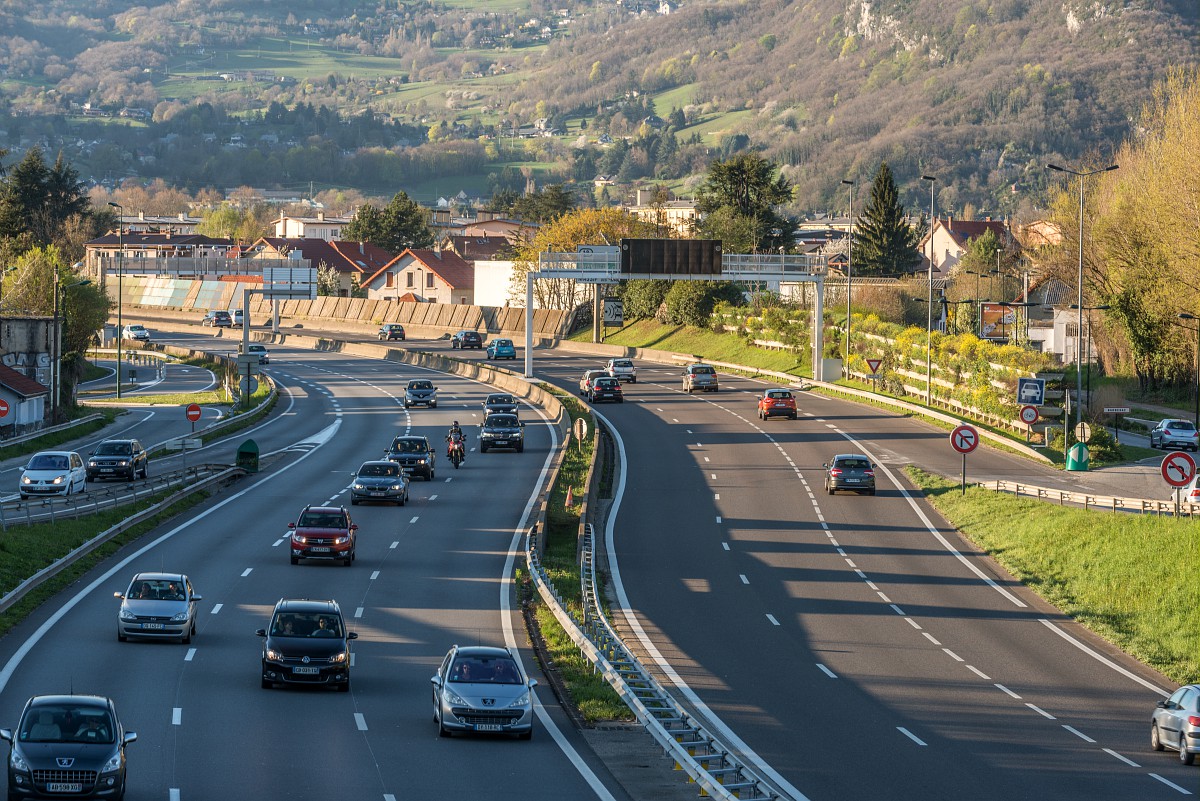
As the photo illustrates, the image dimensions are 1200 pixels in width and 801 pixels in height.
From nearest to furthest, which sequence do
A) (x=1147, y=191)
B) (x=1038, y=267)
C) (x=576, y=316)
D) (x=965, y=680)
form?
(x=965, y=680) < (x=1147, y=191) < (x=1038, y=267) < (x=576, y=316)

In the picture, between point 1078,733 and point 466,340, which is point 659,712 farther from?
point 466,340

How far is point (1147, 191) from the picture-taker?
3182 inches

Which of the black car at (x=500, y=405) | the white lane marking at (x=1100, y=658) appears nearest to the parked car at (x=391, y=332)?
the black car at (x=500, y=405)

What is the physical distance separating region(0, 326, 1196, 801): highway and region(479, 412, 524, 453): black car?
2486 millimetres

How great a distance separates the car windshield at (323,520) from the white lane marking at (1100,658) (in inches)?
688

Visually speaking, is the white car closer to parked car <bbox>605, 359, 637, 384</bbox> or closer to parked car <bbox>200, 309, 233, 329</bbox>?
parked car <bbox>605, 359, 637, 384</bbox>

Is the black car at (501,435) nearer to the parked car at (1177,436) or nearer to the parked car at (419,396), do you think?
the parked car at (419,396)

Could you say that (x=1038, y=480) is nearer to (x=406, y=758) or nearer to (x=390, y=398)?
(x=406, y=758)

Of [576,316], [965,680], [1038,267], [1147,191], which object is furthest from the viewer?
[576,316]

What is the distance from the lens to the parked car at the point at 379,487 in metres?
49.2

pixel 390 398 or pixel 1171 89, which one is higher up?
pixel 1171 89

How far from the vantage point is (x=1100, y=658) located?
33.6 metres

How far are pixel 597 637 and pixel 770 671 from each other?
3528 mm

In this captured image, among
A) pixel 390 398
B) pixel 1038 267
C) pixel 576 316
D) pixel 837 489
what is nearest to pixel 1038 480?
pixel 837 489
